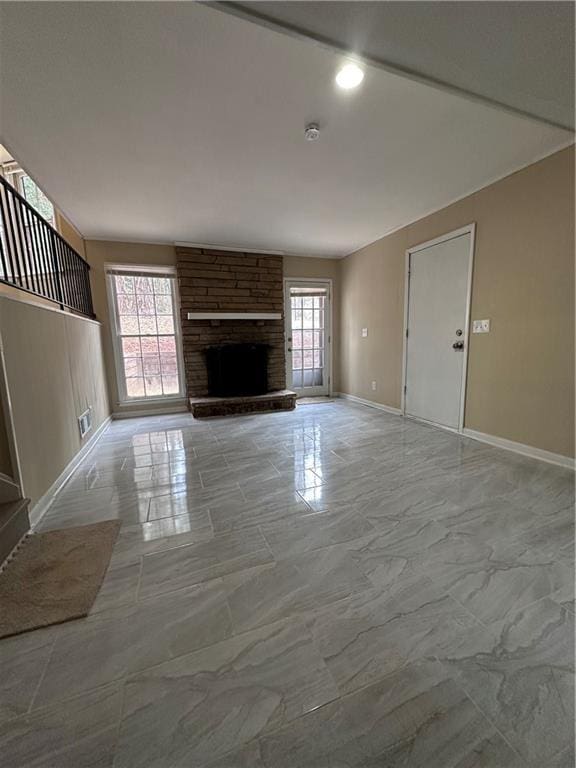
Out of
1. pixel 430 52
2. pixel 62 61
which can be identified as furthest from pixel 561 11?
pixel 62 61

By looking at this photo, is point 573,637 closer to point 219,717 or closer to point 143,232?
point 219,717

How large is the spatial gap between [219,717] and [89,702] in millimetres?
410

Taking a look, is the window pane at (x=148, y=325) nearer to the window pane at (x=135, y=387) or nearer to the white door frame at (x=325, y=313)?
the window pane at (x=135, y=387)

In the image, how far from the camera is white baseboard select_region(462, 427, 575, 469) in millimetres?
2439

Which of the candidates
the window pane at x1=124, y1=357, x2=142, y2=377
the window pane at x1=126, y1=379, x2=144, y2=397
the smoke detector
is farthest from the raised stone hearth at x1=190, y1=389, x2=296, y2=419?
the smoke detector

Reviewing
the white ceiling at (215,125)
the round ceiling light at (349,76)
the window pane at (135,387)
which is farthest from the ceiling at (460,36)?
the window pane at (135,387)

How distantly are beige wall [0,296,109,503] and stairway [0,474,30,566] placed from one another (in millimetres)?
105

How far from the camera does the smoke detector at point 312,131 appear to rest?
1982 mm

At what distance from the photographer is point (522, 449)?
2725 mm

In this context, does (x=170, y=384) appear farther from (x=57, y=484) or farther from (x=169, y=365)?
(x=57, y=484)

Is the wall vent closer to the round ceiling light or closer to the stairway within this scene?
the stairway

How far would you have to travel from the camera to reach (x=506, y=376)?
2.81m

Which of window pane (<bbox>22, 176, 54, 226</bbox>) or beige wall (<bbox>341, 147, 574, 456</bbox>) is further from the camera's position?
window pane (<bbox>22, 176, 54, 226</bbox>)

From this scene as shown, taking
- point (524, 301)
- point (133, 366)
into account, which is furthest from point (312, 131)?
point (133, 366)
